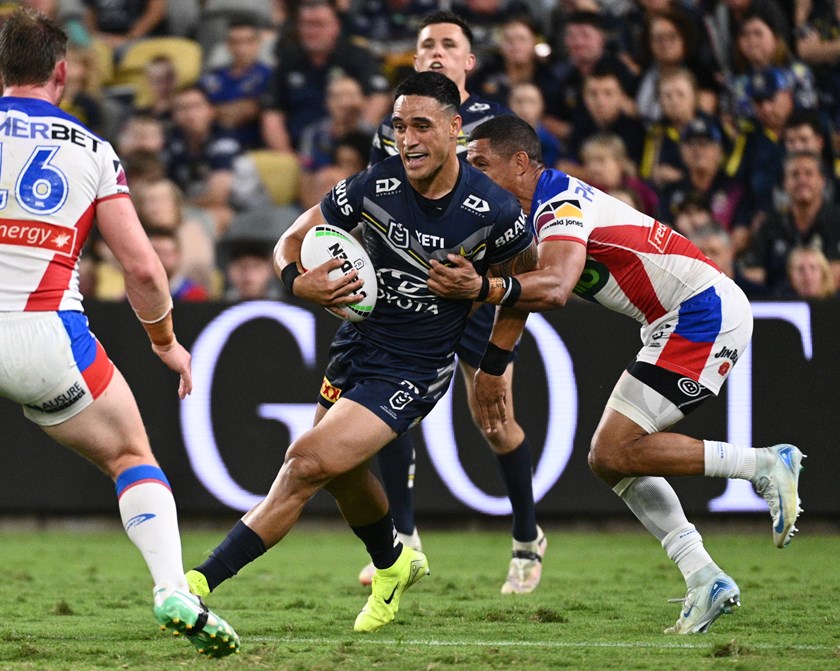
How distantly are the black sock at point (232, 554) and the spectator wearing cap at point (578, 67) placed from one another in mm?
6907

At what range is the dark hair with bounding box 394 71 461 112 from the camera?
18.0 feet

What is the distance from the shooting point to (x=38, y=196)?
4551 mm

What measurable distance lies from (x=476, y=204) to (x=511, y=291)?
403mm

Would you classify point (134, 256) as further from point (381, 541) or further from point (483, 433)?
point (483, 433)

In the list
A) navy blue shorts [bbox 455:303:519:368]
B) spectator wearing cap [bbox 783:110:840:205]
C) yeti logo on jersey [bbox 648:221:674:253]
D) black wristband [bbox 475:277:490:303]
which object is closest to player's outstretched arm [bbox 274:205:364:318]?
black wristband [bbox 475:277:490:303]

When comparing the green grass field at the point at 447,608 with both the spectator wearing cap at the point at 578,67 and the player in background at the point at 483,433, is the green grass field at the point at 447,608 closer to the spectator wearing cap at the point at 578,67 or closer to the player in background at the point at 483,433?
the player in background at the point at 483,433

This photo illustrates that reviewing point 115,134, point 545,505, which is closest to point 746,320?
point 545,505

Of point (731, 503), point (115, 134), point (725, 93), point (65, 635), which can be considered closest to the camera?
point (65, 635)

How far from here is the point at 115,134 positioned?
1249cm

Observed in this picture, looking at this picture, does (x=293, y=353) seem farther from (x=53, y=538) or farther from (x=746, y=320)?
(x=746, y=320)

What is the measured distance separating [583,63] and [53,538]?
6.14 metres

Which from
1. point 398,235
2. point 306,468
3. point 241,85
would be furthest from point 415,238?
point 241,85

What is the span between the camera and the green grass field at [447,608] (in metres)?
4.86

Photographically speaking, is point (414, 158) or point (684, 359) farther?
point (684, 359)
